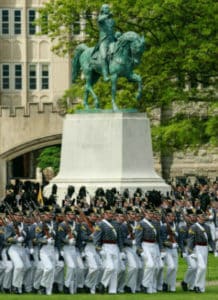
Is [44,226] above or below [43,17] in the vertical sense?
below

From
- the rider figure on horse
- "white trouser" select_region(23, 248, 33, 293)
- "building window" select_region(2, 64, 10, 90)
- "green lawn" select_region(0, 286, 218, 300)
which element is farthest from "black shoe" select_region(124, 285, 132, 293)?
"building window" select_region(2, 64, 10, 90)

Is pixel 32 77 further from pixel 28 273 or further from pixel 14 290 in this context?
pixel 14 290

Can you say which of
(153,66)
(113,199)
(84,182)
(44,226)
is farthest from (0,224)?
(153,66)

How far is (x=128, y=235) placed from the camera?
128ft

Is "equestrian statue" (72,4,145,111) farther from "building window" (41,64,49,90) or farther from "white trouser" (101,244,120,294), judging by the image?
"building window" (41,64,49,90)

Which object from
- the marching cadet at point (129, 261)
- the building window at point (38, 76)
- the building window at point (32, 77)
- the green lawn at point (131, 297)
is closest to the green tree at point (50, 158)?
the building window at point (38, 76)

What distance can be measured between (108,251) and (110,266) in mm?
422

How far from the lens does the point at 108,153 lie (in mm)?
58188

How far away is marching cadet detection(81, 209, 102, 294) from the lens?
125 feet

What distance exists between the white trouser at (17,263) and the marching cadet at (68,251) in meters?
0.91

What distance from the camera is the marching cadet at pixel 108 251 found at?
38125 mm

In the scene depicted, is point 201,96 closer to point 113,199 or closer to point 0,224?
point 113,199

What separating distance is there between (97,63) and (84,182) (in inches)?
162

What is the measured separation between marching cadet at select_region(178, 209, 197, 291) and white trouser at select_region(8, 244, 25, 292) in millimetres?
3837
